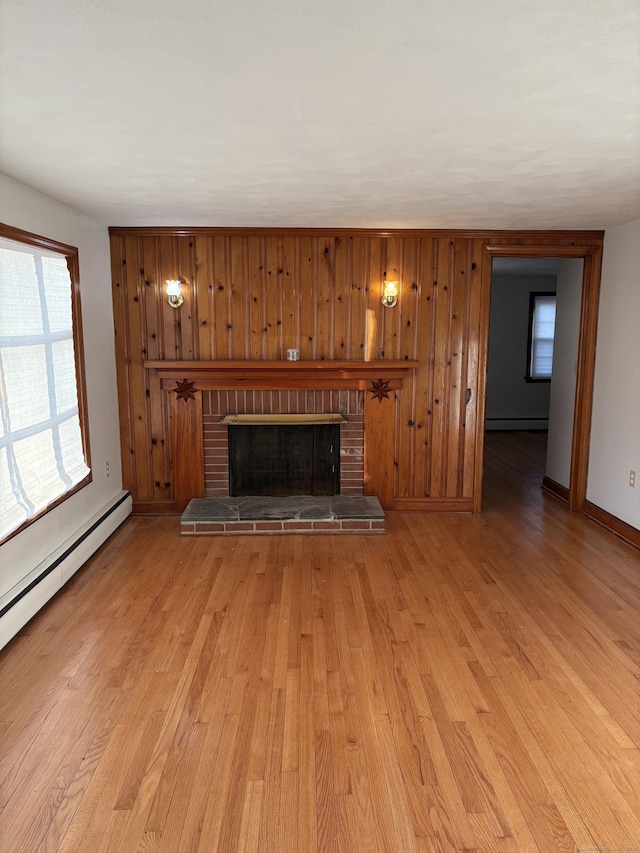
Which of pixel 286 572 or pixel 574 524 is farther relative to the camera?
pixel 574 524

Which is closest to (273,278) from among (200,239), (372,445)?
(200,239)

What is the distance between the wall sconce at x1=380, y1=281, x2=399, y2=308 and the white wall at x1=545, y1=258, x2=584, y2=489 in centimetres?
166

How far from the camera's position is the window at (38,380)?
3064 millimetres

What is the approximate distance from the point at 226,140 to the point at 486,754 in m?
2.63

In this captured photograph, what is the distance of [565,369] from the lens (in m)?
5.40

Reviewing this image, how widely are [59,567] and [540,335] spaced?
779 centimetres

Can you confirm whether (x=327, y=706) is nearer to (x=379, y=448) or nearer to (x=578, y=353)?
(x=379, y=448)

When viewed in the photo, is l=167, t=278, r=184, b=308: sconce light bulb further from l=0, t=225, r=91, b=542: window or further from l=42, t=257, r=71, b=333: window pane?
l=42, t=257, r=71, b=333: window pane

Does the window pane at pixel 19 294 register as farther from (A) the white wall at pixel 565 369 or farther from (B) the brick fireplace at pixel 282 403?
(A) the white wall at pixel 565 369

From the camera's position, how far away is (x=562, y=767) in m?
2.09

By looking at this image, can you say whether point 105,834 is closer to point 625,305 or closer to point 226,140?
point 226,140

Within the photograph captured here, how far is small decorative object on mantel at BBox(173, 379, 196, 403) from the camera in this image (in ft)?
15.8

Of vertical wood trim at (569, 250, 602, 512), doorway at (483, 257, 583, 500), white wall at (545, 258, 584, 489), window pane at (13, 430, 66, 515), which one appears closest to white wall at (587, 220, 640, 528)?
vertical wood trim at (569, 250, 602, 512)

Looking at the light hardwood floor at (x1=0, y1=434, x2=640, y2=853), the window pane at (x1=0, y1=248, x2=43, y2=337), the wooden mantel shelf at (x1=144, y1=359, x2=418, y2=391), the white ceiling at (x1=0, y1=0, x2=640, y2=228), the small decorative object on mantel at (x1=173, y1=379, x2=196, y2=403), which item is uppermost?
the white ceiling at (x1=0, y1=0, x2=640, y2=228)
